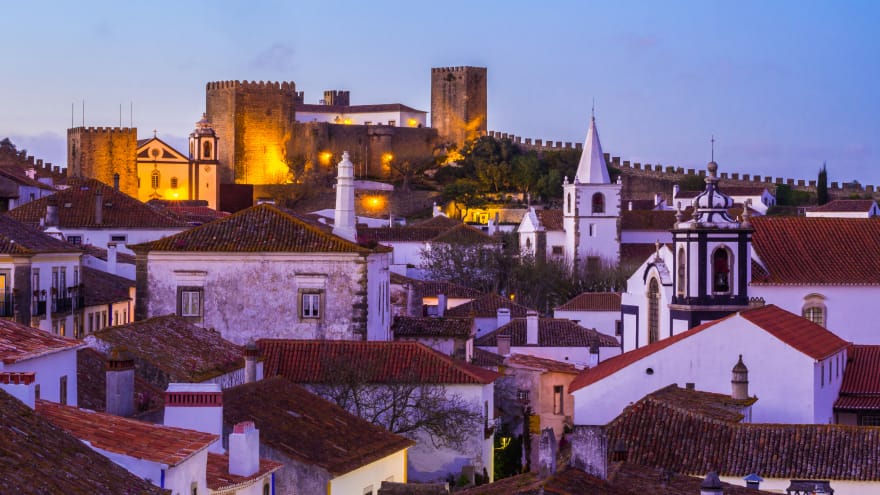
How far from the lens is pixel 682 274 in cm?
4500

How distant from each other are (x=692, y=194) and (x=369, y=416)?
247 ft

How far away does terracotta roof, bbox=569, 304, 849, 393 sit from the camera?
37812mm

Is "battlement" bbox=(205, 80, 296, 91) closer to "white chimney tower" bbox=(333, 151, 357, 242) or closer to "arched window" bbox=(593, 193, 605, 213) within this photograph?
"arched window" bbox=(593, 193, 605, 213)

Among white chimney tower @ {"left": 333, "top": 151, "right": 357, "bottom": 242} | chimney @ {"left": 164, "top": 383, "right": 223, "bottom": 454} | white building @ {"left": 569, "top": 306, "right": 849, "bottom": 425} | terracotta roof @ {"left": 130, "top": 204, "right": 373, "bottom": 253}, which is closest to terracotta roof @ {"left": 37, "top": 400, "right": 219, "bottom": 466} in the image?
chimney @ {"left": 164, "top": 383, "right": 223, "bottom": 454}

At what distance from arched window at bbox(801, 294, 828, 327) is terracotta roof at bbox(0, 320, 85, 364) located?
30.2 meters

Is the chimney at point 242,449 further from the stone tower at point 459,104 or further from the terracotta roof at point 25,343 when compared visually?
the stone tower at point 459,104

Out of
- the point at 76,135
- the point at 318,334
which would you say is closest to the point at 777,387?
the point at 318,334

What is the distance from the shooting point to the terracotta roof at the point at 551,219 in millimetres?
88575

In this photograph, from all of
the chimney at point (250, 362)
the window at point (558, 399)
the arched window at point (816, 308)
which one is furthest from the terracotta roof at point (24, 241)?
the arched window at point (816, 308)

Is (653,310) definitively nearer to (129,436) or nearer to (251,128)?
(129,436)

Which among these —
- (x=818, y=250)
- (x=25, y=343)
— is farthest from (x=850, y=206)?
(x=25, y=343)

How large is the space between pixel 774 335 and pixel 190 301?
12.2 m

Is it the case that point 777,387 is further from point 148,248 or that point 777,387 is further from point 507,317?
point 507,317

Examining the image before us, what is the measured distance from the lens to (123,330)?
88.9 feet
